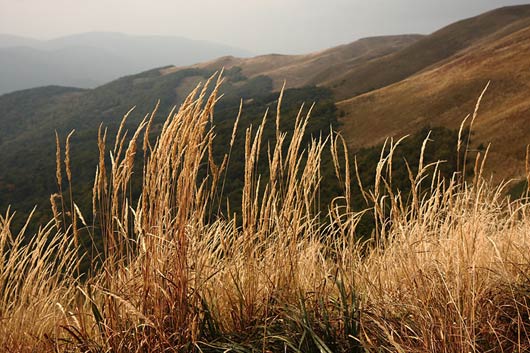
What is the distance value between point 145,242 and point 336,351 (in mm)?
1079

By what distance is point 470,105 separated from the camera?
21.4m

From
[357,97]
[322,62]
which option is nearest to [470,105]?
[357,97]

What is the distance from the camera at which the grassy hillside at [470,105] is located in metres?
14.5

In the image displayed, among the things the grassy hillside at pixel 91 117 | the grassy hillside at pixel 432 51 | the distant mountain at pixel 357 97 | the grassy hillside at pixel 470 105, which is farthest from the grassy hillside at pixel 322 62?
the grassy hillside at pixel 470 105

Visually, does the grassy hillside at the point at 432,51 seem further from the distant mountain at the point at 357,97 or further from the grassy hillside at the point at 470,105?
the grassy hillside at the point at 470,105

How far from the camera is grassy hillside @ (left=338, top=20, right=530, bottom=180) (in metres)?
14.5

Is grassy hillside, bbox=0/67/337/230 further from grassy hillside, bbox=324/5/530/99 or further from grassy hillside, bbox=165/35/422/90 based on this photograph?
grassy hillside, bbox=324/5/530/99

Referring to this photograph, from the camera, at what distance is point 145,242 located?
1.88 metres

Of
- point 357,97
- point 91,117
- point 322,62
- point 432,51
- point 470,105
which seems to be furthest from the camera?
point 91,117

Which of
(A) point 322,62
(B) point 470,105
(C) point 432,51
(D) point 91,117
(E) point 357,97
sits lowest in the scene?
(D) point 91,117

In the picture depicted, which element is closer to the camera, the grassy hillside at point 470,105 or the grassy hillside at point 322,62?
the grassy hillside at point 470,105

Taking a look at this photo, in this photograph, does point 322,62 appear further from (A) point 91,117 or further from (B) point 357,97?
(A) point 91,117

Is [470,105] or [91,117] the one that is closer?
[470,105]

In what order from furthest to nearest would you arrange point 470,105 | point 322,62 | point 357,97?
point 322,62 → point 357,97 → point 470,105
